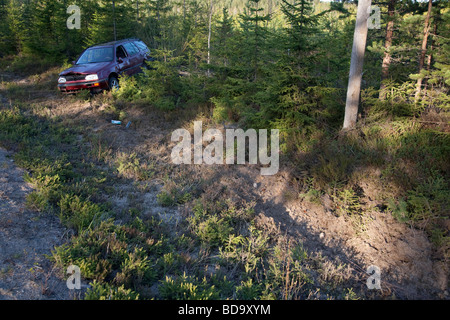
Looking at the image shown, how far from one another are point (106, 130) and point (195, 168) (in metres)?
3.98

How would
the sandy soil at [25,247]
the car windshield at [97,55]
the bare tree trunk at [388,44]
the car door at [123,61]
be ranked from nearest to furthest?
the sandy soil at [25,247]
the bare tree trunk at [388,44]
the car windshield at [97,55]
the car door at [123,61]

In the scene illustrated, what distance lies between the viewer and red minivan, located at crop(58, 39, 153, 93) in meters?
11.3

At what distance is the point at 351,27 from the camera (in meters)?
13.6

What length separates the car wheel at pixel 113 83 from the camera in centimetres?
1177

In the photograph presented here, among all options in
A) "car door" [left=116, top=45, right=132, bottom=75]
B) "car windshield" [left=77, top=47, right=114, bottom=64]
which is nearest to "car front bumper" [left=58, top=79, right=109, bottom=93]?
"car door" [left=116, top=45, right=132, bottom=75]

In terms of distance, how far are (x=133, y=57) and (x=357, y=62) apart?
9546 mm

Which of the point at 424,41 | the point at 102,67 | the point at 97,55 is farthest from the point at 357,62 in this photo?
the point at 97,55

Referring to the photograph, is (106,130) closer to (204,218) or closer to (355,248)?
(204,218)

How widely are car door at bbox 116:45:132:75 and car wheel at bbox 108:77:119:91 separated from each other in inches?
18.1

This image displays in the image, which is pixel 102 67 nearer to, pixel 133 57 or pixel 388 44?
pixel 133 57

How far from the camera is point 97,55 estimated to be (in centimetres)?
1228

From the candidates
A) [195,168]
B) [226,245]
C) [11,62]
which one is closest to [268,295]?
[226,245]

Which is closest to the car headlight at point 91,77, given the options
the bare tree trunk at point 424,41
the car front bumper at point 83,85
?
the car front bumper at point 83,85

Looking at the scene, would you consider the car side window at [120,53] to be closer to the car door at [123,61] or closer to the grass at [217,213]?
the car door at [123,61]
